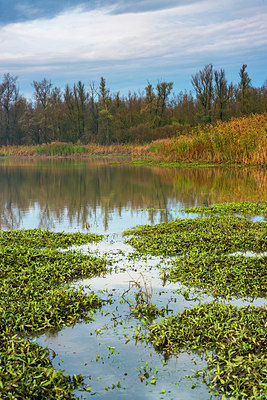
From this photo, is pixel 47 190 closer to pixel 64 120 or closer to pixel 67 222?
Result: pixel 67 222

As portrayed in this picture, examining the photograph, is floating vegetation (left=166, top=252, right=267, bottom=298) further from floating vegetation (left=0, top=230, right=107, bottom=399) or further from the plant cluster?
floating vegetation (left=0, top=230, right=107, bottom=399)

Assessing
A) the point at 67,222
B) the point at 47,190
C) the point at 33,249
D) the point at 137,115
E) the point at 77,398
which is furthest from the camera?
the point at 137,115

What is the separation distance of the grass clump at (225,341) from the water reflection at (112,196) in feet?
16.6

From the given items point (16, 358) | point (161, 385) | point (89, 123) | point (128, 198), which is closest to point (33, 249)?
point (16, 358)

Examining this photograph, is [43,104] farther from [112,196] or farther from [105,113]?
[112,196]

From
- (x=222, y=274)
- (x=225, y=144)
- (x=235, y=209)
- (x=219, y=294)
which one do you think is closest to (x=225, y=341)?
(x=219, y=294)

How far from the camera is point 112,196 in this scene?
1522 cm

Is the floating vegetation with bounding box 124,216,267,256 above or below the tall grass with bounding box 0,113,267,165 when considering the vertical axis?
below

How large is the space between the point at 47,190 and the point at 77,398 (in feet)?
48.1

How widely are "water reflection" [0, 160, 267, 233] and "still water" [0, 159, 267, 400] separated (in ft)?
0.09

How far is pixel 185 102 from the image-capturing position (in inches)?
2154

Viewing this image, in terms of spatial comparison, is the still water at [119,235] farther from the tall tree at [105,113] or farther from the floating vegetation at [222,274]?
the tall tree at [105,113]

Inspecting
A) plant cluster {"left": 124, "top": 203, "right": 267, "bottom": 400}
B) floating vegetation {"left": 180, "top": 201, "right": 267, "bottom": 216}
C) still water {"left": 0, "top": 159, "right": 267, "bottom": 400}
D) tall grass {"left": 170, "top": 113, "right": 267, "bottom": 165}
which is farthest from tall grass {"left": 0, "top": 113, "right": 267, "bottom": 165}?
plant cluster {"left": 124, "top": 203, "right": 267, "bottom": 400}

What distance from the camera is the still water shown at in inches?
140
